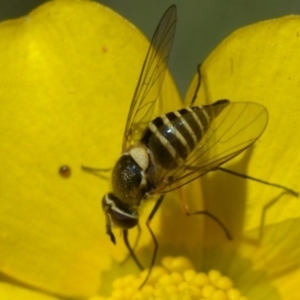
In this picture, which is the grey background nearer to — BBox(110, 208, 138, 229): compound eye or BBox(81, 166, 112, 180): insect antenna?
BBox(81, 166, 112, 180): insect antenna

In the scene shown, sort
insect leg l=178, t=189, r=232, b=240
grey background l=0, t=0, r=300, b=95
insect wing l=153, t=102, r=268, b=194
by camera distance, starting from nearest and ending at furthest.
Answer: insect wing l=153, t=102, r=268, b=194, insect leg l=178, t=189, r=232, b=240, grey background l=0, t=0, r=300, b=95

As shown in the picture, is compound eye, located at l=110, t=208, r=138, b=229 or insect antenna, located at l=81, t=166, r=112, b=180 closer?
compound eye, located at l=110, t=208, r=138, b=229

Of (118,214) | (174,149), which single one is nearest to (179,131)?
(174,149)

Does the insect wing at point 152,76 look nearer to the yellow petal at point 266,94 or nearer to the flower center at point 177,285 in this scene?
the yellow petal at point 266,94

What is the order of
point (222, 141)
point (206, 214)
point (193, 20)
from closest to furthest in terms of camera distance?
A: 1. point (222, 141)
2. point (206, 214)
3. point (193, 20)

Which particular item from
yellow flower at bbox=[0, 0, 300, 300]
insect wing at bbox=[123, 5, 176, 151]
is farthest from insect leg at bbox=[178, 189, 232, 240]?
insect wing at bbox=[123, 5, 176, 151]

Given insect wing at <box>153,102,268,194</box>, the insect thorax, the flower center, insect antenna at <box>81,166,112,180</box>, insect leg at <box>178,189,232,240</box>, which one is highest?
insect wing at <box>153,102,268,194</box>

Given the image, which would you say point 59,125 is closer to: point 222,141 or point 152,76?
point 152,76
